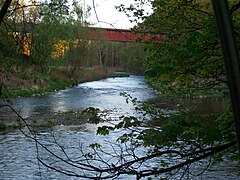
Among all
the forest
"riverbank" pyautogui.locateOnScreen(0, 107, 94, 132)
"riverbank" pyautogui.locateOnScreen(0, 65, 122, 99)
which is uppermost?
the forest

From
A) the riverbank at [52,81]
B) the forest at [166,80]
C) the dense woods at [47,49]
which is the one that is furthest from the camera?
the riverbank at [52,81]

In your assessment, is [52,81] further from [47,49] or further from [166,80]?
[166,80]

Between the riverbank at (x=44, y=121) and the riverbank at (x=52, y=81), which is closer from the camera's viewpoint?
the riverbank at (x=44, y=121)

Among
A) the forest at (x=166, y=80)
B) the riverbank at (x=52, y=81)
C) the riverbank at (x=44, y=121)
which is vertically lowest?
the riverbank at (x=44, y=121)

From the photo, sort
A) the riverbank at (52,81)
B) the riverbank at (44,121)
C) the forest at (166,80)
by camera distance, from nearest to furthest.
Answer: the forest at (166,80) < the riverbank at (44,121) < the riverbank at (52,81)

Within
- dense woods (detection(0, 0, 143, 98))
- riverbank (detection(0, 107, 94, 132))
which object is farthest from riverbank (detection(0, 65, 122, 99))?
riverbank (detection(0, 107, 94, 132))

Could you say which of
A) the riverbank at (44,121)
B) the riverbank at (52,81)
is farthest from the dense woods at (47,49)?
the riverbank at (44,121)

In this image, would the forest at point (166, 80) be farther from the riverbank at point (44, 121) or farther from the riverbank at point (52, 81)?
the riverbank at point (52, 81)

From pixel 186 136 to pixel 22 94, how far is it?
Answer: 2430 cm

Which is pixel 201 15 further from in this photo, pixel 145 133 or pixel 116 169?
pixel 116 169

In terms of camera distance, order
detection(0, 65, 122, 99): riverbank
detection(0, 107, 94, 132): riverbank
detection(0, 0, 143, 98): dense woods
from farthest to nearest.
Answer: detection(0, 65, 122, 99): riverbank, detection(0, 107, 94, 132): riverbank, detection(0, 0, 143, 98): dense woods

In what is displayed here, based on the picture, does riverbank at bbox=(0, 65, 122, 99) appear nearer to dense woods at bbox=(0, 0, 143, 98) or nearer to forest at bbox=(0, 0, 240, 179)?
dense woods at bbox=(0, 0, 143, 98)

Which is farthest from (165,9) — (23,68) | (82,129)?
(82,129)

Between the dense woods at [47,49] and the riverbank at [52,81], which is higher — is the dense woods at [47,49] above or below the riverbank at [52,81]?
above
